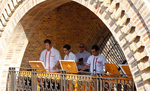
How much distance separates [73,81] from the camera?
7383 mm

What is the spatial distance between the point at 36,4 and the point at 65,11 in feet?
15.6

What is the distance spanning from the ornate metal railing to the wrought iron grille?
17.8ft

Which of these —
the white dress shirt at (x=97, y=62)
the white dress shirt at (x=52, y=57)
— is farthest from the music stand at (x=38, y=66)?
the white dress shirt at (x=97, y=62)

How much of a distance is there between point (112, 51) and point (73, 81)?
7.66 meters

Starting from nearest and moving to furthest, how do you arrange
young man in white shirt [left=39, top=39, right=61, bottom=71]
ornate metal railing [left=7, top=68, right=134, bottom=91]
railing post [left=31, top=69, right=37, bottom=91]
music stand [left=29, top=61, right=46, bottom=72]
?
ornate metal railing [left=7, top=68, right=134, bottom=91] → music stand [left=29, top=61, right=46, bottom=72] → railing post [left=31, top=69, right=37, bottom=91] → young man in white shirt [left=39, top=39, right=61, bottom=71]

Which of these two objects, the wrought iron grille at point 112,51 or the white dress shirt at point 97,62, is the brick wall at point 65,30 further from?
the white dress shirt at point 97,62

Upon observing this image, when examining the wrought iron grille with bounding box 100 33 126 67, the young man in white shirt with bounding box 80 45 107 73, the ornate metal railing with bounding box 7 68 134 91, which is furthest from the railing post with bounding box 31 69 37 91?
the wrought iron grille with bounding box 100 33 126 67

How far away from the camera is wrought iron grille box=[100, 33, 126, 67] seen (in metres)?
13.9

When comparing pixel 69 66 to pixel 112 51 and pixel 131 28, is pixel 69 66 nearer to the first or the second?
pixel 131 28

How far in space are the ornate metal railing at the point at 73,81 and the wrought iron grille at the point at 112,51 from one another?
5440 millimetres

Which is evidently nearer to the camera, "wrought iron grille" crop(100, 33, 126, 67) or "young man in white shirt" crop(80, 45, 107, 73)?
"young man in white shirt" crop(80, 45, 107, 73)

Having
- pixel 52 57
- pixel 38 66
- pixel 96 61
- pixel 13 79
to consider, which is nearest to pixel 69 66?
pixel 96 61

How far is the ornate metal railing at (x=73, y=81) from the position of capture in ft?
20.1

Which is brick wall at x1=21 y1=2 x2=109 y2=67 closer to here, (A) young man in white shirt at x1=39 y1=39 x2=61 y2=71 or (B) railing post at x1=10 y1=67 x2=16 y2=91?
(B) railing post at x1=10 y1=67 x2=16 y2=91
